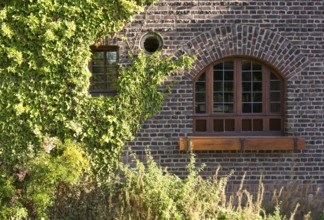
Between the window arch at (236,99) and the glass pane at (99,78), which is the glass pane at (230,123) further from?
the glass pane at (99,78)

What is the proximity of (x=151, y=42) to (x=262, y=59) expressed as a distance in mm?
2137

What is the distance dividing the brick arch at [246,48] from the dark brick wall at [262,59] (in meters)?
0.02

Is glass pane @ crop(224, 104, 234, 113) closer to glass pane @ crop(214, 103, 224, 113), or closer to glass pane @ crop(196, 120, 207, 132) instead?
glass pane @ crop(214, 103, 224, 113)

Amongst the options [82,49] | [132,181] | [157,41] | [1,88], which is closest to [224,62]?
[157,41]

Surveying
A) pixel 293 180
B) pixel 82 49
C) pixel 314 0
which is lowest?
pixel 293 180

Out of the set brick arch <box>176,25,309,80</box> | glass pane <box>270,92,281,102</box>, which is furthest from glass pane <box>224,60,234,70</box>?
glass pane <box>270,92,281,102</box>

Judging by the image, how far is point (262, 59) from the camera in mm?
9781

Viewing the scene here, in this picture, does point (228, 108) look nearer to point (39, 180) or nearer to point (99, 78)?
point (99, 78)

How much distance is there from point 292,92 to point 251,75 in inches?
32.7

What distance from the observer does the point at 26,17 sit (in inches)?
370

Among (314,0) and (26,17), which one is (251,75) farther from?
(26,17)

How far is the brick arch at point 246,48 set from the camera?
9.76 meters

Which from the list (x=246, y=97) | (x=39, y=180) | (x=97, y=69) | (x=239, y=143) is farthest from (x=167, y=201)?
(x=97, y=69)

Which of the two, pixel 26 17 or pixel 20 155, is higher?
pixel 26 17
